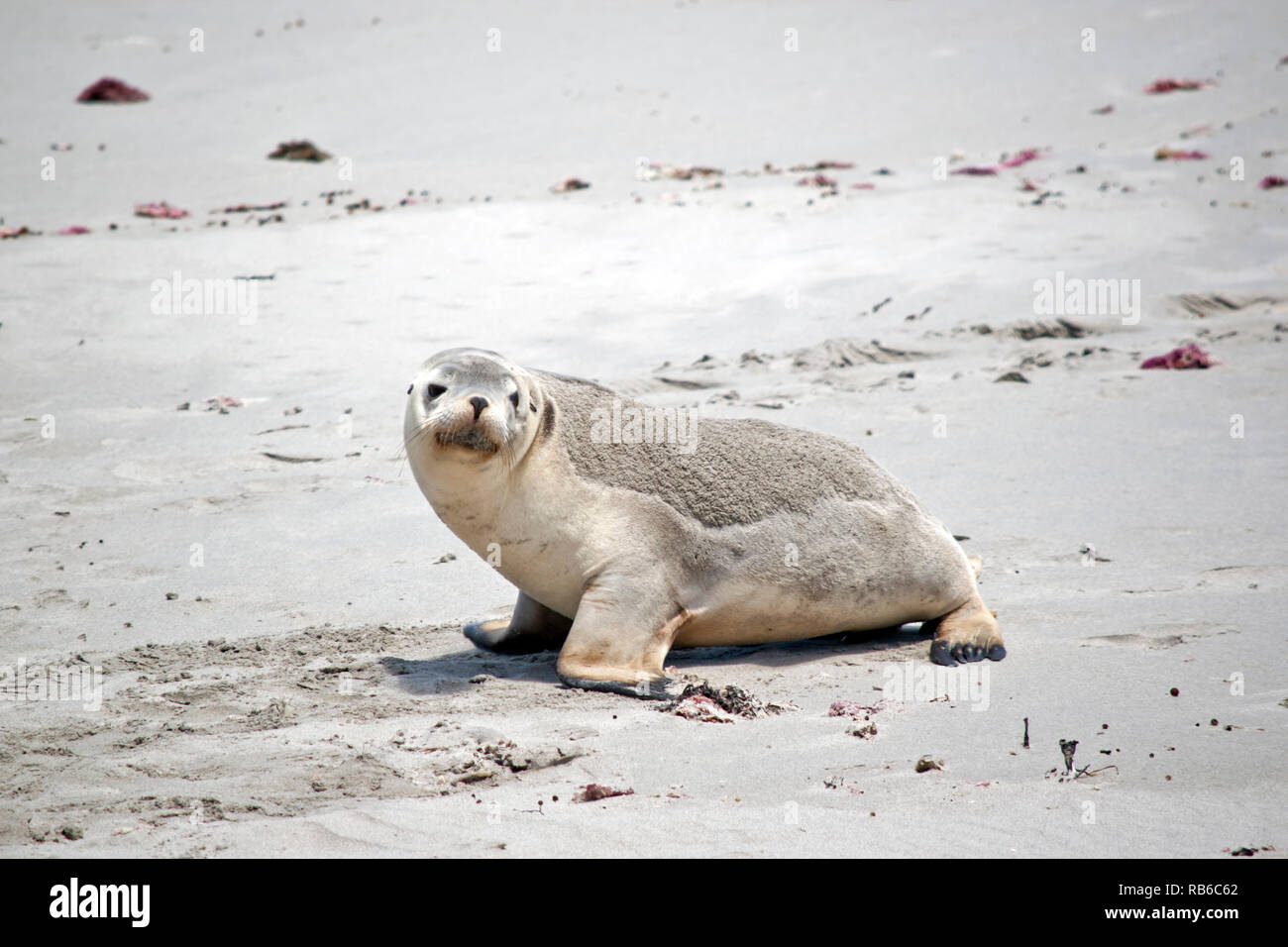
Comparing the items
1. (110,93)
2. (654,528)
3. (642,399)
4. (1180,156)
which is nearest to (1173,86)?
(1180,156)

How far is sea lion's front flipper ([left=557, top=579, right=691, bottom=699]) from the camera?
16.4ft

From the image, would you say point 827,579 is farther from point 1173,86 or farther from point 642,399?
point 1173,86

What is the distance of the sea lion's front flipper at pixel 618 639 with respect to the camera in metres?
5.00

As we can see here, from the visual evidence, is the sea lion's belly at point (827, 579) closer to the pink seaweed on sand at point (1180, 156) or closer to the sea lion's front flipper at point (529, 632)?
the sea lion's front flipper at point (529, 632)

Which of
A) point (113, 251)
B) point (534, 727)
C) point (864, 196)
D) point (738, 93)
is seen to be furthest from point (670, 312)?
point (738, 93)

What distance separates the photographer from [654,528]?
5.35 metres

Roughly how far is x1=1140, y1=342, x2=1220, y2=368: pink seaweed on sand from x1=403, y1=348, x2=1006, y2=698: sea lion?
5064 millimetres

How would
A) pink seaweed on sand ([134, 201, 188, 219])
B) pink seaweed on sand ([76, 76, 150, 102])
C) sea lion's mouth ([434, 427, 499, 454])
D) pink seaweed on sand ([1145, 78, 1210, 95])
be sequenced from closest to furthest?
sea lion's mouth ([434, 427, 499, 454]) < pink seaweed on sand ([134, 201, 188, 219]) < pink seaweed on sand ([76, 76, 150, 102]) < pink seaweed on sand ([1145, 78, 1210, 95])

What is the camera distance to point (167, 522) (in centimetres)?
722

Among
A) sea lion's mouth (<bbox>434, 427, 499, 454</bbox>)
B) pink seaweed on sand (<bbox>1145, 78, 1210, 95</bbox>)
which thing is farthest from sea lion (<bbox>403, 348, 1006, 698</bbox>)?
pink seaweed on sand (<bbox>1145, 78, 1210, 95</bbox>)

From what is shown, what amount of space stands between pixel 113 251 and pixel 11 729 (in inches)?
345

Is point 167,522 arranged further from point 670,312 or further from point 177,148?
point 177,148

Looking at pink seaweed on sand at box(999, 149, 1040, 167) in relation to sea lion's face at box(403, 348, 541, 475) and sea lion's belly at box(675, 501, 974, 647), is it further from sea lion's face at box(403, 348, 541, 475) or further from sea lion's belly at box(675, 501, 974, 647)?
sea lion's face at box(403, 348, 541, 475)

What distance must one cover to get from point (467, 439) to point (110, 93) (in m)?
17.7
